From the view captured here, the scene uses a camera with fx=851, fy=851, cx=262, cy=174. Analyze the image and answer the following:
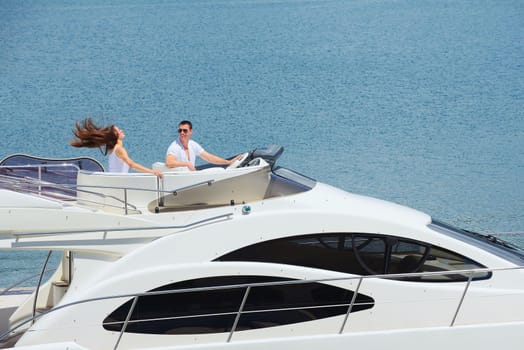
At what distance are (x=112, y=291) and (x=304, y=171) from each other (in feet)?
70.0

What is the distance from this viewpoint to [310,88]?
41938mm

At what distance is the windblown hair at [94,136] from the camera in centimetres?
726

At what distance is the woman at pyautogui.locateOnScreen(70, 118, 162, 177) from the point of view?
733 centimetres

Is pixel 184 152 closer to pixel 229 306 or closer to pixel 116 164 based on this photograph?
pixel 116 164

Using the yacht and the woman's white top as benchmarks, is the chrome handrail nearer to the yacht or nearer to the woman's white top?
the yacht

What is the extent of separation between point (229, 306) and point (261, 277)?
0.33 meters

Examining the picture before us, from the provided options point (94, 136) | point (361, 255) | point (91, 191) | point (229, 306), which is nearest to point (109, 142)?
point (94, 136)

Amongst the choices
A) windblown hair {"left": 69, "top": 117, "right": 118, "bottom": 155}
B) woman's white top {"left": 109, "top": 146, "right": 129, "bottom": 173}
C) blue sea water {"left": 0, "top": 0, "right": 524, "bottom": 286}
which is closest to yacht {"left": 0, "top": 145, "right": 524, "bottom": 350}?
windblown hair {"left": 69, "top": 117, "right": 118, "bottom": 155}

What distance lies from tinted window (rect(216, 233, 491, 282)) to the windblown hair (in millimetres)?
1688

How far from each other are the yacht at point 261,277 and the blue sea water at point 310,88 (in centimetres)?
974

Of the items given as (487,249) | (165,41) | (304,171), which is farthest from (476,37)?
(487,249)

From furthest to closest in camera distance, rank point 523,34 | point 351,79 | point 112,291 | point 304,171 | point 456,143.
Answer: point 523,34, point 351,79, point 456,143, point 304,171, point 112,291

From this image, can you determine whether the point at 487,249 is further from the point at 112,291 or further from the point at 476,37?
the point at 476,37

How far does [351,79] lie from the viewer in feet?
143
